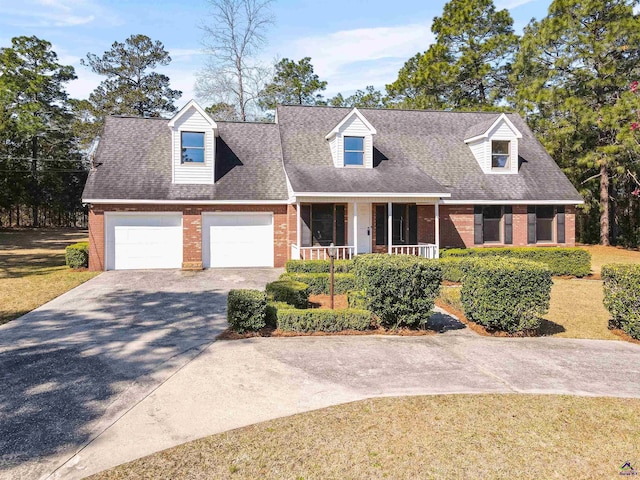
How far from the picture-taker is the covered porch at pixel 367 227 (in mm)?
17188

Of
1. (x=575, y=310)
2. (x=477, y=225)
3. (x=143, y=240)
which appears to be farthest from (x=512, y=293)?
(x=143, y=240)

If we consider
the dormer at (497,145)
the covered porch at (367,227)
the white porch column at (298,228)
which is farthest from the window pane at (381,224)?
the dormer at (497,145)

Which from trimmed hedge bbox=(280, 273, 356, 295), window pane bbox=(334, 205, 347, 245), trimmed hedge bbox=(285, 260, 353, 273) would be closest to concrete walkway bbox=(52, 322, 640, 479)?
trimmed hedge bbox=(280, 273, 356, 295)

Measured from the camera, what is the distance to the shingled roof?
17375 millimetres

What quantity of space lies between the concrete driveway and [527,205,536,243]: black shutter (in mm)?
14855

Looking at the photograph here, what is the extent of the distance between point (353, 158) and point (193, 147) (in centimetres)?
719

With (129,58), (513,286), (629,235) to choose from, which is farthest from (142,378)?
(129,58)

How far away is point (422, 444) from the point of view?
4441mm

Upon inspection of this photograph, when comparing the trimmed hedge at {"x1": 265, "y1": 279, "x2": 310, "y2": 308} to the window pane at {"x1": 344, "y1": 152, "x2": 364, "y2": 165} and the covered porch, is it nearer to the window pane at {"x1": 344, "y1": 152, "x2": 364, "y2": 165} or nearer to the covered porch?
the covered porch

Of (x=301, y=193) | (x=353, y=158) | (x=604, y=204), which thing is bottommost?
(x=301, y=193)

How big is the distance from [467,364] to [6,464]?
6330 millimetres

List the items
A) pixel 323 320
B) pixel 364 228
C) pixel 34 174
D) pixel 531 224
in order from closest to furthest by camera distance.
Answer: pixel 323 320
pixel 364 228
pixel 531 224
pixel 34 174

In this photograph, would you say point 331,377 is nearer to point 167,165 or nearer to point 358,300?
point 358,300

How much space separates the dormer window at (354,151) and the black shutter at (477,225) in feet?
19.2
